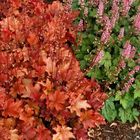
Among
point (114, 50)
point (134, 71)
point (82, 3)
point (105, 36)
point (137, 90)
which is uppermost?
point (82, 3)

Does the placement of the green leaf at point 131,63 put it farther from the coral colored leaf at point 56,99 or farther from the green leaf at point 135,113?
the coral colored leaf at point 56,99

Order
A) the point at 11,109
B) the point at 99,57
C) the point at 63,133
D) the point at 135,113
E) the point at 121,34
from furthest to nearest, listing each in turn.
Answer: the point at 135,113
the point at 121,34
the point at 99,57
the point at 63,133
the point at 11,109

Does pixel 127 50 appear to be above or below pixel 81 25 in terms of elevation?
below

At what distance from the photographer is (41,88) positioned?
342cm

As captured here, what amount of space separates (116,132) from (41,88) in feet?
5.27

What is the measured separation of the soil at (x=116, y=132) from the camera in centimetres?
465

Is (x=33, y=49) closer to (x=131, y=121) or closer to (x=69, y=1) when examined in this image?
(x=69, y=1)

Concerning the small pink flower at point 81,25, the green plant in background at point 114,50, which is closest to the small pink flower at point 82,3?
the green plant in background at point 114,50

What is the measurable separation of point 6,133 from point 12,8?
147 centimetres

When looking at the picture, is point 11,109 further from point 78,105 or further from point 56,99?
point 78,105

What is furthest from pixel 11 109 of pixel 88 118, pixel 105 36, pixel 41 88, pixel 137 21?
pixel 137 21

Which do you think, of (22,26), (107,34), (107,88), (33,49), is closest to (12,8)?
(22,26)

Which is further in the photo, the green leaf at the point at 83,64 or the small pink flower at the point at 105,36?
the green leaf at the point at 83,64

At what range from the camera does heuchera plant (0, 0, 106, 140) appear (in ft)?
10.8
